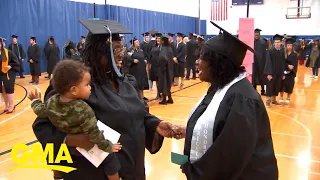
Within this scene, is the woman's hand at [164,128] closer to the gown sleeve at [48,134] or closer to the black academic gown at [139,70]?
the gown sleeve at [48,134]

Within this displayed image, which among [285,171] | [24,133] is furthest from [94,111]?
[24,133]

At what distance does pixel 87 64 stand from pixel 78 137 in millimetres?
453

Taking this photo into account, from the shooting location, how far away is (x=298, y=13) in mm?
22328

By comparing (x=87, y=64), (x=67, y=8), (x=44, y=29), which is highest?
(x=67, y=8)

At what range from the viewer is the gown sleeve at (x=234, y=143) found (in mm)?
1464

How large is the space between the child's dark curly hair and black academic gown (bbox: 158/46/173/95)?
21.8 feet

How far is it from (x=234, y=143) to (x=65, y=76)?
3.00 feet

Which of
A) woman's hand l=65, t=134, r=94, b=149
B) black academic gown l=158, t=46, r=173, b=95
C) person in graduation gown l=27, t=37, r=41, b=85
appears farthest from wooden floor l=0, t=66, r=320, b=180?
woman's hand l=65, t=134, r=94, b=149

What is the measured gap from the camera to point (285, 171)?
415 cm

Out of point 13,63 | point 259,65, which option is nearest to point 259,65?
point 259,65

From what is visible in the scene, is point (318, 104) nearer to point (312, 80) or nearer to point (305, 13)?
point (312, 80)

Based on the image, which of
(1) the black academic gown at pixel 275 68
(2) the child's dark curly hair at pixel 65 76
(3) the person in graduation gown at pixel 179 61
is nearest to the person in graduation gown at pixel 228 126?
(2) the child's dark curly hair at pixel 65 76

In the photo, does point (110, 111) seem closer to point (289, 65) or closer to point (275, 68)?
point (275, 68)

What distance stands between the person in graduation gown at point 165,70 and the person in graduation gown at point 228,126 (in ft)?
21.8
